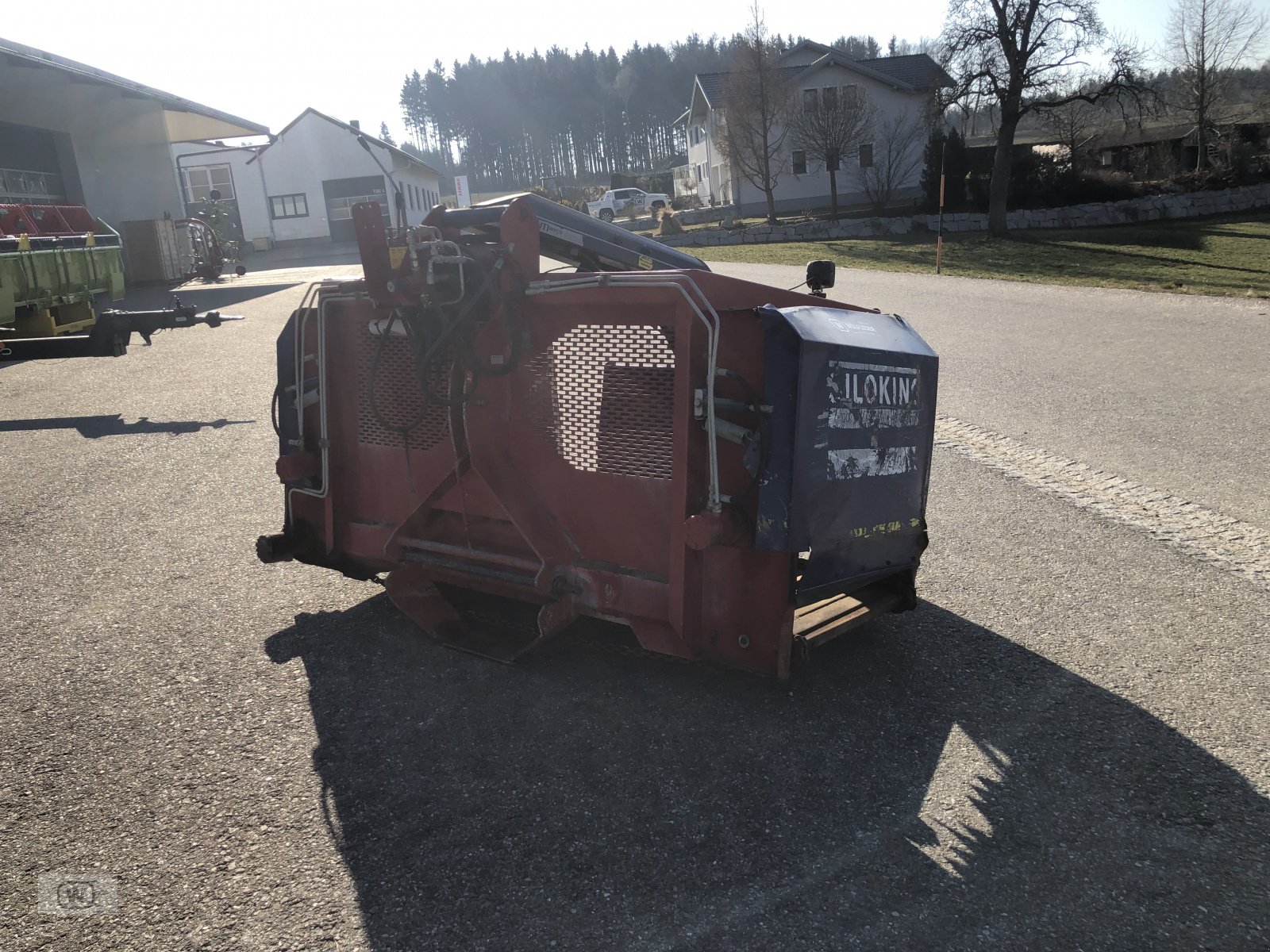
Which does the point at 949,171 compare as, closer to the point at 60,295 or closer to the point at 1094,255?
the point at 1094,255

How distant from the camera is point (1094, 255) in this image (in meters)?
24.9

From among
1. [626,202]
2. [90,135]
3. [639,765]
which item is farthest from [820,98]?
[639,765]

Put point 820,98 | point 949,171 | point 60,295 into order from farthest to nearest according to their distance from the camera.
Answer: point 820,98 < point 949,171 < point 60,295

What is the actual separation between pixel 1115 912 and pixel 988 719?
3.27 feet

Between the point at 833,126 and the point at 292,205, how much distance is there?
29754mm

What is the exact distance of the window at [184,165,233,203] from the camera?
50438mm

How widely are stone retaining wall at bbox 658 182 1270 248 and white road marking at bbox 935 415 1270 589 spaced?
96.1 ft

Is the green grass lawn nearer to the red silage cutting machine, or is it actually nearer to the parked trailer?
the red silage cutting machine

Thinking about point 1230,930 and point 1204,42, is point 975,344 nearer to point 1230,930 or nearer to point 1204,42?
point 1230,930

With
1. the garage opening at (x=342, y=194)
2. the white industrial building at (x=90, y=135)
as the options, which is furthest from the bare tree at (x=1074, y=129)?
the garage opening at (x=342, y=194)

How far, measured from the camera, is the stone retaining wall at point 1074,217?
34094mm

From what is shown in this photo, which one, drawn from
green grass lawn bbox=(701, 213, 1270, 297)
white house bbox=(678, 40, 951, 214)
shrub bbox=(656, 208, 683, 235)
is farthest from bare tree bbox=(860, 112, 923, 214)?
shrub bbox=(656, 208, 683, 235)

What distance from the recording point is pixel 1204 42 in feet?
155

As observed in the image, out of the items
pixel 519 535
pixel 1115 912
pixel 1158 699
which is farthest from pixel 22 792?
pixel 1158 699
